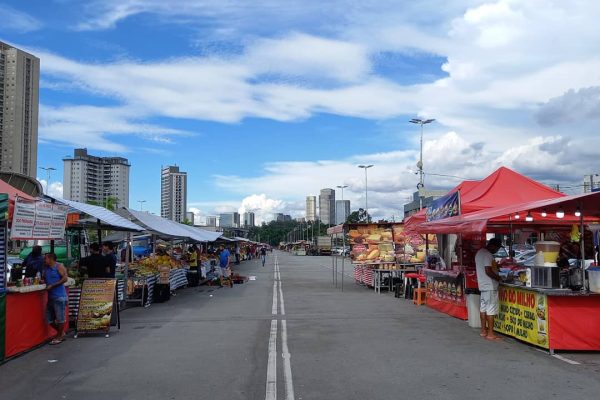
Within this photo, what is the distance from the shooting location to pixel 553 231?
16141 mm

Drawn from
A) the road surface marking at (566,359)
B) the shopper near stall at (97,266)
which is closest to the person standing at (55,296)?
the shopper near stall at (97,266)

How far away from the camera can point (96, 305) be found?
34.6ft

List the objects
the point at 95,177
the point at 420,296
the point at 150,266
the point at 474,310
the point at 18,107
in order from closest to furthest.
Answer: the point at 474,310 < the point at 420,296 < the point at 150,266 < the point at 18,107 < the point at 95,177

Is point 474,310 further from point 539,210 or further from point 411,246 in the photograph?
point 411,246

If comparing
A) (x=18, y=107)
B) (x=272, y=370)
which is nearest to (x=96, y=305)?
(x=272, y=370)

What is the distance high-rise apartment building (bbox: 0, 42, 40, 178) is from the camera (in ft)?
194

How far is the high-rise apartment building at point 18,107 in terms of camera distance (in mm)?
59188

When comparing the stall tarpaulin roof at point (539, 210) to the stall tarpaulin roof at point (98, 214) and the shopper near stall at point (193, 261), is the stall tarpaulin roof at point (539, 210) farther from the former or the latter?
the shopper near stall at point (193, 261)

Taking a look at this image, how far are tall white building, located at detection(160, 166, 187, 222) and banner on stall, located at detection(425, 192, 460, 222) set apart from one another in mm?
118769

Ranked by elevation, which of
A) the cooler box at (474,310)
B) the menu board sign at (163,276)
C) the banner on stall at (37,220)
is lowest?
the cooler box at (474,310)

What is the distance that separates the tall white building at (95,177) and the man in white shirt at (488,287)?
86.4 metres

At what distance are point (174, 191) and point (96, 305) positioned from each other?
126m

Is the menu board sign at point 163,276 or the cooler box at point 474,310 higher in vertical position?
the menu board sign at point 163,276

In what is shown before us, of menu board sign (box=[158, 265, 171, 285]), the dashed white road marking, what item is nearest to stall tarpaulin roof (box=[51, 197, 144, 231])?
menu board sign (box=[158, 265, 171, 285])
